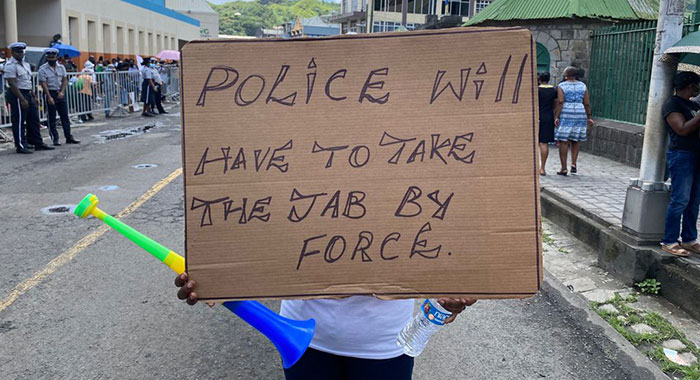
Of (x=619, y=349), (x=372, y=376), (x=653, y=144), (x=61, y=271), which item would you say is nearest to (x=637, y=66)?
(x=653, y=144)

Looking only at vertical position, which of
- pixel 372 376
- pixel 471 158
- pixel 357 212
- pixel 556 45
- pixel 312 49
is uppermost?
pixel 556 45

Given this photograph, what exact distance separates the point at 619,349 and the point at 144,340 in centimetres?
313

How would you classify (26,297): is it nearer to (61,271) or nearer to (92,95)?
(61,271)

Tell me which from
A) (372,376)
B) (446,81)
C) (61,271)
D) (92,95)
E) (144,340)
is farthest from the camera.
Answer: (92,95)

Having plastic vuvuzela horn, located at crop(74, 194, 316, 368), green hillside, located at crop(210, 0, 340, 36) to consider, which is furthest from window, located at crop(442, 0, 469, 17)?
green hillside, located at crop(210, 0, 340, 36)

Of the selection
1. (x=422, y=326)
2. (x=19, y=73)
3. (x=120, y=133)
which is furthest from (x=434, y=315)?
(x=120, y=133)

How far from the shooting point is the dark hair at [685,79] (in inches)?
197

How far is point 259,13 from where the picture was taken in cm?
17112

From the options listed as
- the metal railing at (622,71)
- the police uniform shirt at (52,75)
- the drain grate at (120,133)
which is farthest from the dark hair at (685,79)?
the drain grate at (120,133)

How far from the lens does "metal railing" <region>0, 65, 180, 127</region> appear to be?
45.2ft

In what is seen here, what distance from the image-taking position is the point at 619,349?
407cm

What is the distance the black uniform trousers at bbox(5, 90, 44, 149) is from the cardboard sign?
11.3 metres

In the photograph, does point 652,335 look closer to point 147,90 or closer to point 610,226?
point 610,226

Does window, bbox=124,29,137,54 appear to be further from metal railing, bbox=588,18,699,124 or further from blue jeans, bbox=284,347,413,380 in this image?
blue jeans, bbox=284,347,413,380
